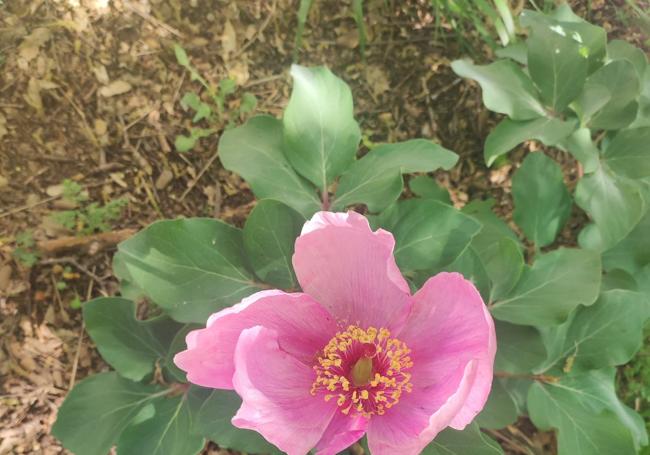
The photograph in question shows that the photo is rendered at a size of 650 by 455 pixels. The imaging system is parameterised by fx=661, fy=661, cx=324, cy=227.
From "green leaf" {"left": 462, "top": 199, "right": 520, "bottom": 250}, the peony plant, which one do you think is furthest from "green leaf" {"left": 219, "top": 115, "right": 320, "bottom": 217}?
"green leaf" {"left": 462, "top": 199, "right": 520, "bottom": 250}

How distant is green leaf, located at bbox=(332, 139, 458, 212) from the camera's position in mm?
1332

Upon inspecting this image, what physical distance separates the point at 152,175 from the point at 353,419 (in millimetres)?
1242

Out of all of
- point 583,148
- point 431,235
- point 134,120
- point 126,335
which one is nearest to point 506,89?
point 583,148

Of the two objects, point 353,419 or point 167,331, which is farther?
point 167,331

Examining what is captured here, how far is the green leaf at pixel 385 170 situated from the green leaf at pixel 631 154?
506mm

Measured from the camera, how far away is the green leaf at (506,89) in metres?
1.58

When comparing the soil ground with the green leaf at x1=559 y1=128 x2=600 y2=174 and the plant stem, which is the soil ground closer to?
the plant stem

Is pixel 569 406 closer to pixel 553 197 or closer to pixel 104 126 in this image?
pixel 553 197

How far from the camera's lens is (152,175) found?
83.8 inches

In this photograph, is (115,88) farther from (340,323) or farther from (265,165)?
(340,323)

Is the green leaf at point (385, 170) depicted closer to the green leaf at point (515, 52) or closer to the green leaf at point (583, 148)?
the green leaf at point (583, 148)

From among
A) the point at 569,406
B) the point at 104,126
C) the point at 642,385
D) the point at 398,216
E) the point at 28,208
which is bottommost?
the point at 642,385

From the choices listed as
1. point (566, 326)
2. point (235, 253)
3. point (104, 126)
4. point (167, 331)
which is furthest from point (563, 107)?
point (104, 126)

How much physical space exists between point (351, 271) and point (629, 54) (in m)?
1.15
